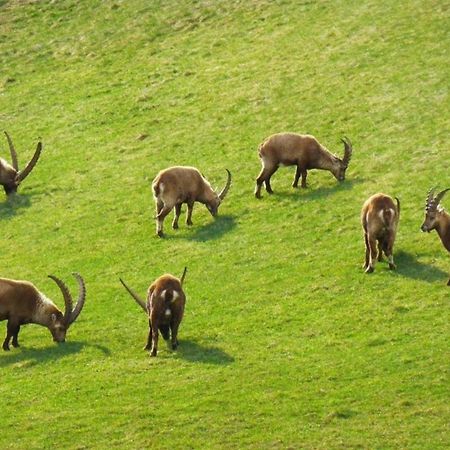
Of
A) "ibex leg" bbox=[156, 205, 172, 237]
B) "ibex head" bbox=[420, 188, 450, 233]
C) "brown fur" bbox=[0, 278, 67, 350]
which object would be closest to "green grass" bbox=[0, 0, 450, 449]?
"ibex leg" bbox=[156, 205, 172, 237]

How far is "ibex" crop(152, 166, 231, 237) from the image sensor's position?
141 feet

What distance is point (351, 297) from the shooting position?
122ft

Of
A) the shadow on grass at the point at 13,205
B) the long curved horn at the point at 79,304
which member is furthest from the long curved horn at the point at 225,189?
the long curved horn at the point at 79,304

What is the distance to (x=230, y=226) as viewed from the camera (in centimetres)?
4406

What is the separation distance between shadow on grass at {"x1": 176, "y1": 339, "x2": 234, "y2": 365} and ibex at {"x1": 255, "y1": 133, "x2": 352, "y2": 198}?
1171 cm

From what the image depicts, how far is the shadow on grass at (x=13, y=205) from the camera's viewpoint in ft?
158

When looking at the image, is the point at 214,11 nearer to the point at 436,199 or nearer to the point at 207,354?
the point at 436,199

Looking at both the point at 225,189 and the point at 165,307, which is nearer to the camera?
the point at 165,307

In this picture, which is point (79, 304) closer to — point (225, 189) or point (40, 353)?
point (40, 353)

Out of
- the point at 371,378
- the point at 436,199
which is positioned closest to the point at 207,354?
→ the point at 371,378

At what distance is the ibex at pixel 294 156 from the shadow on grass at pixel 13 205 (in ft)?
27.5

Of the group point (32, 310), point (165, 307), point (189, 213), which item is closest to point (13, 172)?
point (189, 213)

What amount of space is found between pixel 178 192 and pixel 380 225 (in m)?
7.68

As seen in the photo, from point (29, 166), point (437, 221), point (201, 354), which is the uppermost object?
point (201, 354)
